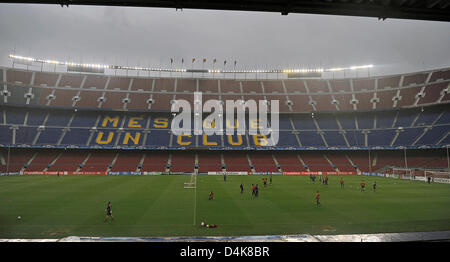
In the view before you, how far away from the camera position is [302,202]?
82.2 ft

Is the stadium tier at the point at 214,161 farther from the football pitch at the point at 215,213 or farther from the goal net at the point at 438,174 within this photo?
the football pitch at the point at 215,213

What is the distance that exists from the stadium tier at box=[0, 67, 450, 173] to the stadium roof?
53215 millimetres

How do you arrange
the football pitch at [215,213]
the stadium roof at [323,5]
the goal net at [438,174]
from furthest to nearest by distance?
the goal net at [438,174]
the football pitch at [215,213]
the stadium roof at [323,5]

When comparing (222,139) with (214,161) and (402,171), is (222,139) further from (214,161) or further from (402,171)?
(402,171)

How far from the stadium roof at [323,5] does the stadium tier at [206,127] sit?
5322cm

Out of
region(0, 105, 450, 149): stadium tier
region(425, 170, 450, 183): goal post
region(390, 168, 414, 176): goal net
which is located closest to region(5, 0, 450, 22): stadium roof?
region(425, 170, 450, 183): goal post

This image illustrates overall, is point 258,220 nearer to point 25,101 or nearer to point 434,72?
point 25,101

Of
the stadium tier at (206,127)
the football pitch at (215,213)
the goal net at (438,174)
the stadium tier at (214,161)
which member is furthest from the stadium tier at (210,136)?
the football pitch at (215,213)

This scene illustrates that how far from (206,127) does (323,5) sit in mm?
63195

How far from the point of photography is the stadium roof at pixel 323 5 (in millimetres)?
7465

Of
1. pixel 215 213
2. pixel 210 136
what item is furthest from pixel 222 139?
pixel 215 213

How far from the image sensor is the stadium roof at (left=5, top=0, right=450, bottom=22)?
24.5ft

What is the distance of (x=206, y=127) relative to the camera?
70250 millimetres

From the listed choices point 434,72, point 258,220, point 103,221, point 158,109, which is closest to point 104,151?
point 158,109
